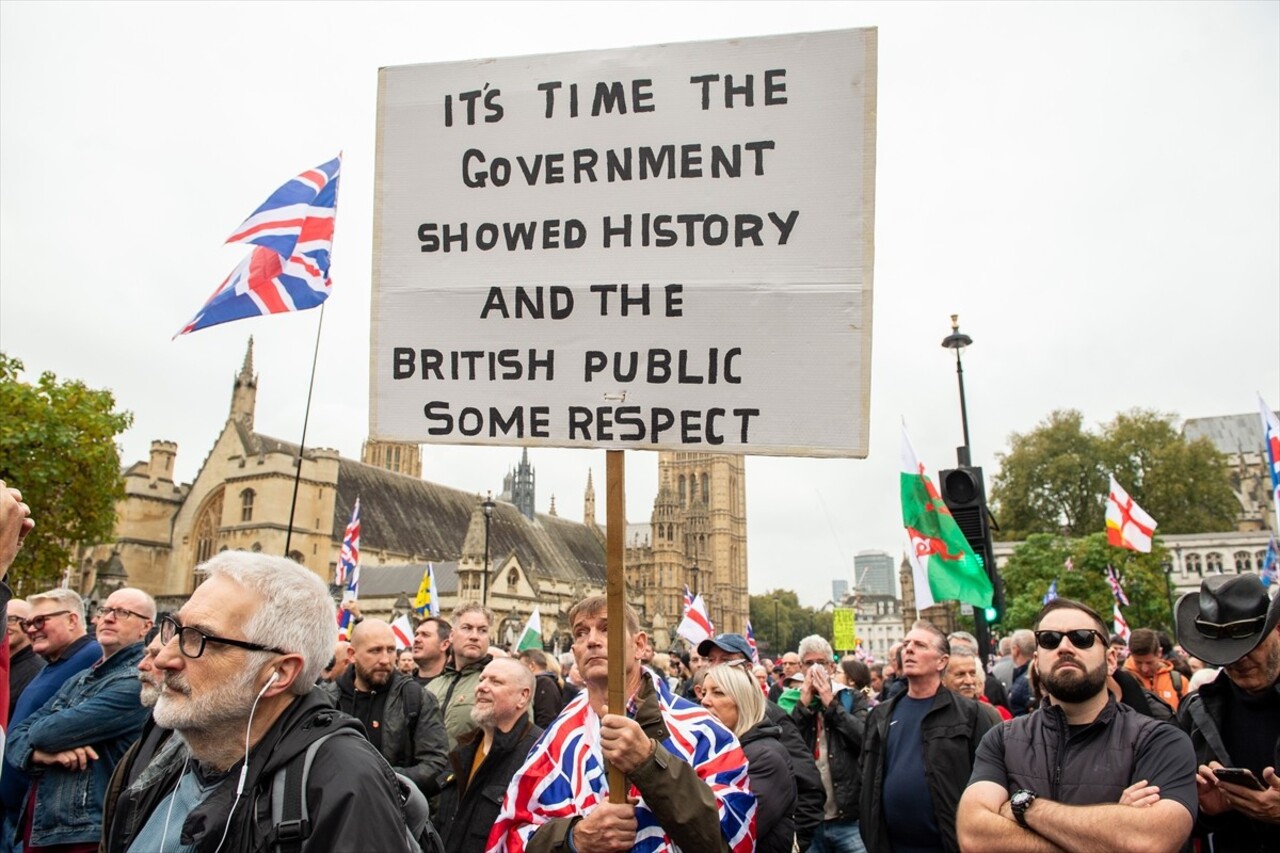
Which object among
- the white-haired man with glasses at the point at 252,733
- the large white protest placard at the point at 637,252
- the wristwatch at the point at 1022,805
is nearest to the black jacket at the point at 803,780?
the wristwatch at the point at 1022,805

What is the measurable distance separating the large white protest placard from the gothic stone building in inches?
1630

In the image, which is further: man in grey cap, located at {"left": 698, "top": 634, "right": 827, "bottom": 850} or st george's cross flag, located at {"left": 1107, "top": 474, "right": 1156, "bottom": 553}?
st george's cross flag, located at {"left": 1107, "top": 474, "right": 1156, "bottom": 553}

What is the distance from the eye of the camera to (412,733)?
6.26m

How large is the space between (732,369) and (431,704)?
4.04 meters

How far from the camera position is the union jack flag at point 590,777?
3.46m

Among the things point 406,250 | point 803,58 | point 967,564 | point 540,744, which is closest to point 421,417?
point 406,250

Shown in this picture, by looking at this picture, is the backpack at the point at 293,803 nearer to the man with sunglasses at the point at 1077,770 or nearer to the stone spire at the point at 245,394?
the man with sunglasses at the point at 1077,770

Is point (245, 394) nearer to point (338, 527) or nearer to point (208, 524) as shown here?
point (208, 524)

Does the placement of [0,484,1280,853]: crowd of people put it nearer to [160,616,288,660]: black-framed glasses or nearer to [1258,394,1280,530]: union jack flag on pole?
[160,616,288,660]: black-framed glasses

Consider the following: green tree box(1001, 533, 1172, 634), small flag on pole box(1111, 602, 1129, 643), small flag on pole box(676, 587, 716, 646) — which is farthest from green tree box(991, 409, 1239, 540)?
small flag on pole box(676, 587, 716, 646)

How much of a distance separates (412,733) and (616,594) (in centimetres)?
381

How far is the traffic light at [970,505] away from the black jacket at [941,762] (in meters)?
5.29

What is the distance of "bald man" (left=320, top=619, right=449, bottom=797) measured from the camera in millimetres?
6168

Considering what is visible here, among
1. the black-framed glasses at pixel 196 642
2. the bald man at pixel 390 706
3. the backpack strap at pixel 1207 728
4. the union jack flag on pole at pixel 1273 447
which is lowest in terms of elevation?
the bald man at pixel 390 706
